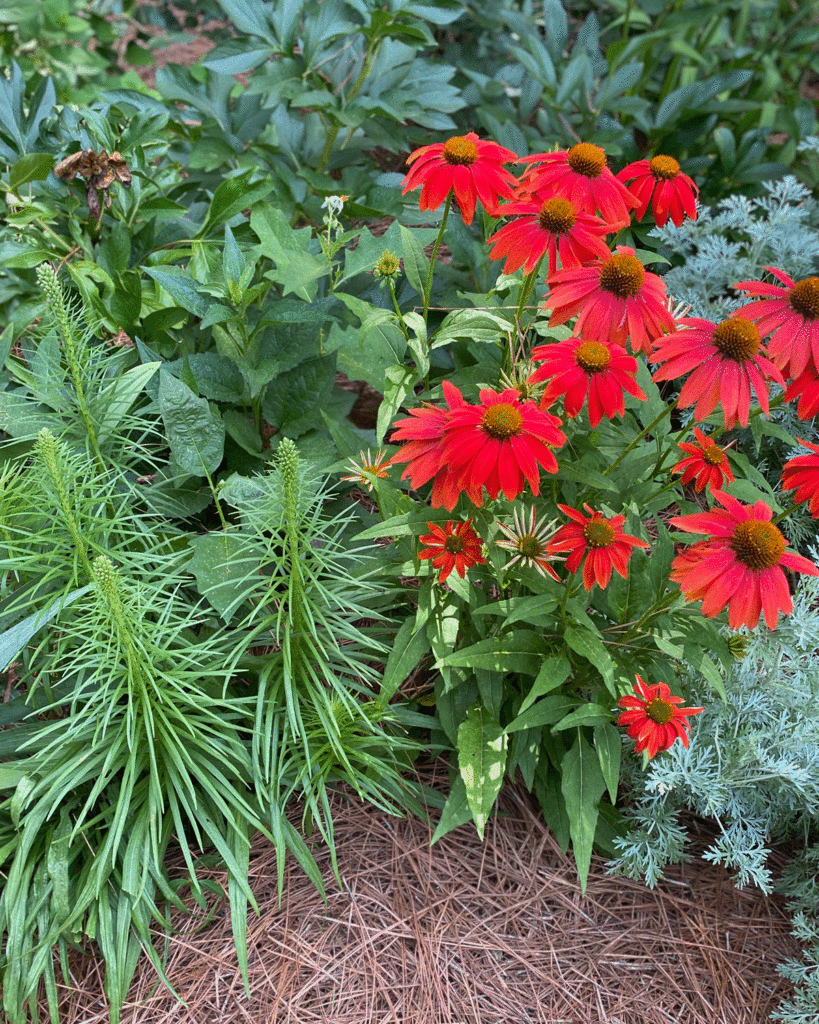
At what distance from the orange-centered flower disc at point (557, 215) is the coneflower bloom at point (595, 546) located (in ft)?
1.14

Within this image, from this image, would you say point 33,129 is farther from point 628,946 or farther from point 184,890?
point 628,946

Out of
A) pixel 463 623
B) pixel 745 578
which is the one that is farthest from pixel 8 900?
pixel 745 578

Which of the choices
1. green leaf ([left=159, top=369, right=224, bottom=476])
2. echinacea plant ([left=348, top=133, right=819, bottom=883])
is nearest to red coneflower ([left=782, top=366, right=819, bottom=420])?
echinacea plant ([left=348, top=133, right=819, bottom=883])

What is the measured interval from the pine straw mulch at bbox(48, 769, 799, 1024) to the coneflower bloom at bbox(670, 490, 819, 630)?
2.03 feet

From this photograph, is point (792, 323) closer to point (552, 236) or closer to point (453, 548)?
point (552, 236)

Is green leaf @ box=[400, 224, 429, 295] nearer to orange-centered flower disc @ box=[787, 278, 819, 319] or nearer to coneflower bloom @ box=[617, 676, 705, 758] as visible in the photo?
orange-centered flower disc @ box=[787, 278, 819, 319]

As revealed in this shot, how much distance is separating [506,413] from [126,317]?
89 cm

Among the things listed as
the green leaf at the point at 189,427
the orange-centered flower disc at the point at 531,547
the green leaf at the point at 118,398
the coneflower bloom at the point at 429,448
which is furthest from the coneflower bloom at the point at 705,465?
the green leaf at the point at 118,398

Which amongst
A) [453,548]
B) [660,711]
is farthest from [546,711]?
[453,548]

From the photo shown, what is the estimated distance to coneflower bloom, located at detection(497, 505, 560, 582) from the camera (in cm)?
109

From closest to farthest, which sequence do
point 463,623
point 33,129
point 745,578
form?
point 745,578, point 463,623, point 33,129

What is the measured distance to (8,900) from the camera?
1.11 metres

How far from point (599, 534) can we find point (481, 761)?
16.1 inches

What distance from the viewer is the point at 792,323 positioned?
0.97 metres
